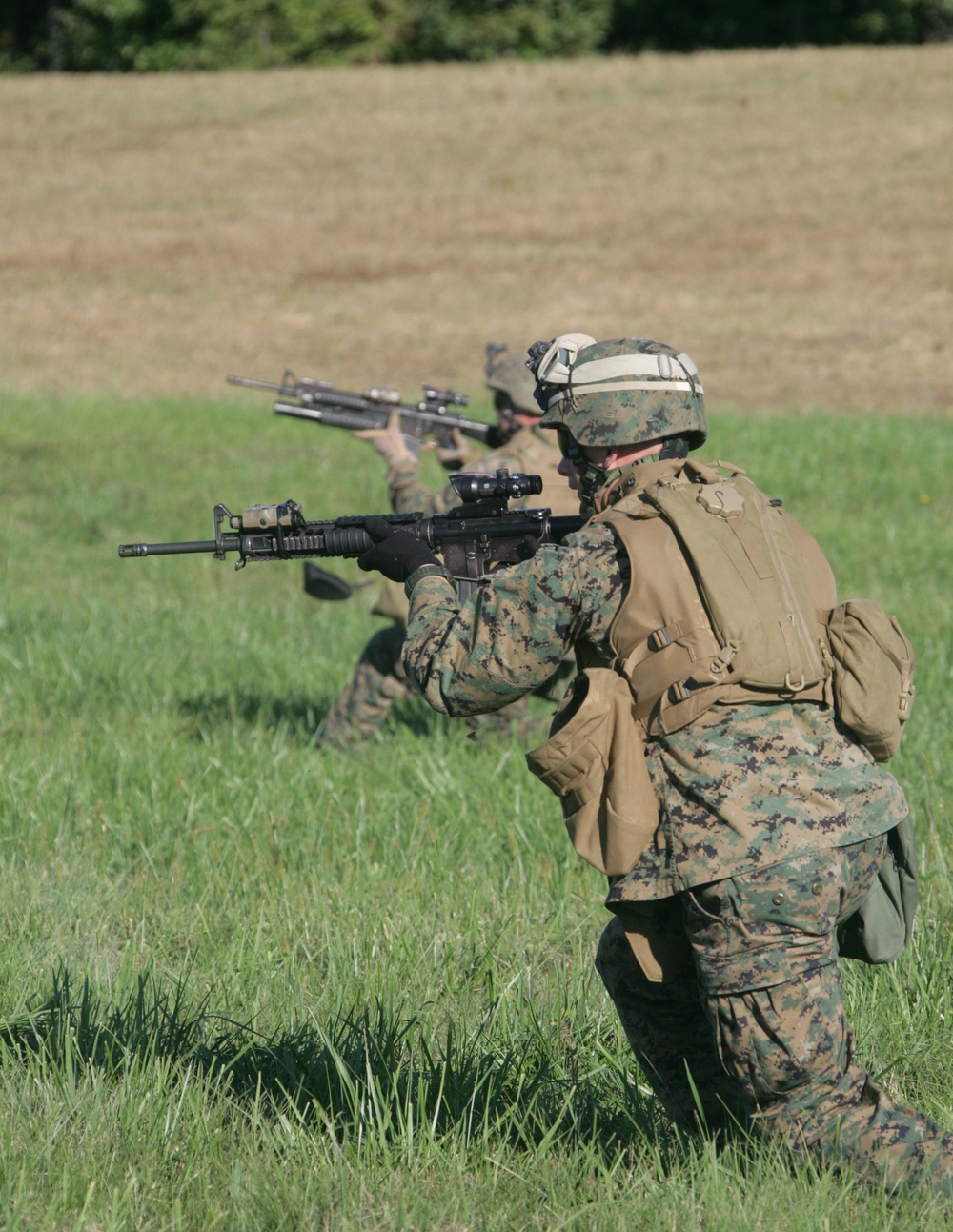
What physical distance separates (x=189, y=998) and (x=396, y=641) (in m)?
3.51

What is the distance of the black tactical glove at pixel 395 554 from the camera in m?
3.83

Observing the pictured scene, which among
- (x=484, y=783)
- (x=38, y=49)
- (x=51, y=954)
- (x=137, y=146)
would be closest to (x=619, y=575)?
(x=51, y=954)

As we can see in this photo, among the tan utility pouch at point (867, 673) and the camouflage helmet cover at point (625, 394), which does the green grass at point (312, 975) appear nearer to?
the tan utility pouch at point (867, 673)

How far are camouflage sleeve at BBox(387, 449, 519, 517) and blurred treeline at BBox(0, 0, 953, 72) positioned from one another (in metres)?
49.4

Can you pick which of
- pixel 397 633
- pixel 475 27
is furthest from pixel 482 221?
pixel 397 633

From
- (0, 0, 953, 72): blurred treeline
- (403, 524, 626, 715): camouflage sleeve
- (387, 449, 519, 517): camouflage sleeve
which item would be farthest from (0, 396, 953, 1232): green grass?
(0, 0, 953, 72): blurred treeline

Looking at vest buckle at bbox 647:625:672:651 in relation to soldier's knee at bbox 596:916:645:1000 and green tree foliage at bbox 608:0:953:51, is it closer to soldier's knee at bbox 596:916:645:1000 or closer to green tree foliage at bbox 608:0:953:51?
soldier's knee at bbox 596:916:645:1000

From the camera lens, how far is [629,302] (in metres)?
28.3

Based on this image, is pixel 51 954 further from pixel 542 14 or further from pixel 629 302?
pixel 542 14

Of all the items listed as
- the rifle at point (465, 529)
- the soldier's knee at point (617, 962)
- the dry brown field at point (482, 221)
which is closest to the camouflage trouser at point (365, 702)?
the rifle at point (465, 529)

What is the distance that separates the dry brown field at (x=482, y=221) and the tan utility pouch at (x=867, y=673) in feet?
58.6

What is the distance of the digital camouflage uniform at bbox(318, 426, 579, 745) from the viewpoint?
7.11m

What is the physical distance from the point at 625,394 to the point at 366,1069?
68.7 inches

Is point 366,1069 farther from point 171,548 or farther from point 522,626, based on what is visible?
point 171,548
